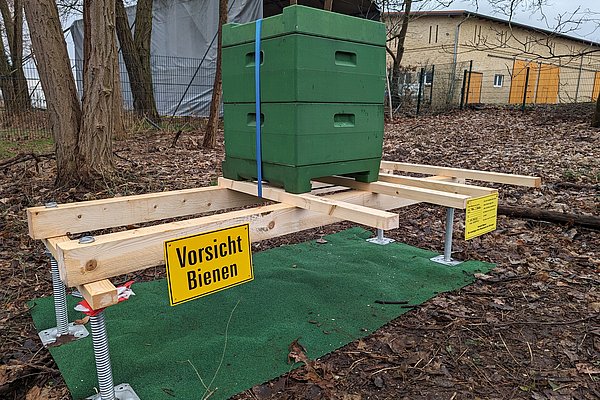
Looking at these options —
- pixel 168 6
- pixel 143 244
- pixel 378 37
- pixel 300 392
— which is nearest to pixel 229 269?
pixel 143 244

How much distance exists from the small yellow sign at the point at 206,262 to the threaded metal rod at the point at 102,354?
14.9 inches

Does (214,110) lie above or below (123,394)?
above

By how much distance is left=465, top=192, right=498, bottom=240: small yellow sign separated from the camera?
→ 254 cm

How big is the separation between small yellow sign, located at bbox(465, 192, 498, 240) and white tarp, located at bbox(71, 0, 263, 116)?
1330 centimetres

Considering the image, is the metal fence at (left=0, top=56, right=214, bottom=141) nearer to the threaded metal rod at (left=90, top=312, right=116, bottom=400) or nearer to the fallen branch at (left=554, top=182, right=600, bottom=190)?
the fallen branch at (left=554, top=182, right=600, bottom=190)

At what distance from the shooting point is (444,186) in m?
2.97

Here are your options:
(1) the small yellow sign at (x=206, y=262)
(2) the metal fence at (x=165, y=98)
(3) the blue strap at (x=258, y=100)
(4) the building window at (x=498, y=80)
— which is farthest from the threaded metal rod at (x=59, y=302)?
(4) the building window at (x=498, y=80)

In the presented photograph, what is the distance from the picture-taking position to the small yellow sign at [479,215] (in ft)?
8.32

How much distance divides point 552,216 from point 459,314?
221 cm

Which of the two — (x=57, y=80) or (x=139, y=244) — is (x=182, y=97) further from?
(x=139, y=244)

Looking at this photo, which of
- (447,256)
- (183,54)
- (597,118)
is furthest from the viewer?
(183,54)

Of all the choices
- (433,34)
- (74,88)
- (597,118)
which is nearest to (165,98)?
(74,88)

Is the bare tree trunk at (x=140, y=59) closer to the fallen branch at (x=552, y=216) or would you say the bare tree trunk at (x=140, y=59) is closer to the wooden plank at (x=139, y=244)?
the fallen branch at (x=552, y=216)

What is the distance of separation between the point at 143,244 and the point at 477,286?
2.70 m
